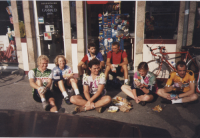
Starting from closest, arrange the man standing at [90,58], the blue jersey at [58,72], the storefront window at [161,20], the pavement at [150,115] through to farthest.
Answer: the pavement at [150,115], the blue jersey at [58,72], the man standing at [90,58], the storefront window at [161,20]

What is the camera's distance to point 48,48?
7.10 meters

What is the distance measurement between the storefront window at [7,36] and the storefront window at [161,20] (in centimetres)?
497

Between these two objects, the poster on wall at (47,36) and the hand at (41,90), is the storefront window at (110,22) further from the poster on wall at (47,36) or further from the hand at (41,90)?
the hand at (41,90)

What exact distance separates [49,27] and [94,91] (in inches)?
141

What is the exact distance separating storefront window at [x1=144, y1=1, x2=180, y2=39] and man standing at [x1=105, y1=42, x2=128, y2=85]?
1.14m

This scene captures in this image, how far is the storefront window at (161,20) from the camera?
19.4ft

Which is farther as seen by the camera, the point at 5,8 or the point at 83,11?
the point at 5,8

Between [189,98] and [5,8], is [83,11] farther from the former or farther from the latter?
[189,98]

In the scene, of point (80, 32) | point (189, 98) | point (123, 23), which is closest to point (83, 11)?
point (80, 32)

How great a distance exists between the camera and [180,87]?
180 inches

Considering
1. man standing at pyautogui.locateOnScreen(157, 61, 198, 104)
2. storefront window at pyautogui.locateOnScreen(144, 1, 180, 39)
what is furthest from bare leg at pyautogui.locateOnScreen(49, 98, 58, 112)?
storefront window at pyautogui.locateOnScreen(144, 1, 180, 39)

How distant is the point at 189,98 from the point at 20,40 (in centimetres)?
575

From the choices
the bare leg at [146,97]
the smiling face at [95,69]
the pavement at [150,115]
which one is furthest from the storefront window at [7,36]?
the bare leg at [146,97]

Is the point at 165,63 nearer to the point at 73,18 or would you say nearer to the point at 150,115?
the point at 150,115
